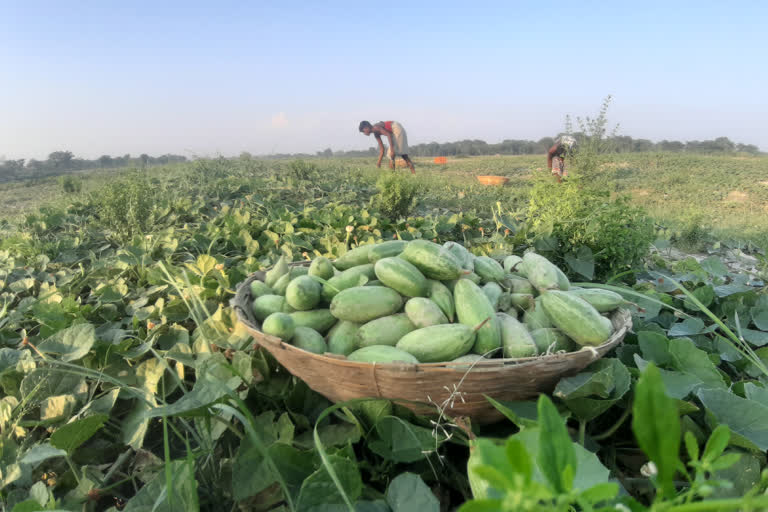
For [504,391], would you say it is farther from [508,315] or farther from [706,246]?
[706,246]

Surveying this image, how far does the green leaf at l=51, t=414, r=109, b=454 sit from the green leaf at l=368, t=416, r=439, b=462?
726 mm

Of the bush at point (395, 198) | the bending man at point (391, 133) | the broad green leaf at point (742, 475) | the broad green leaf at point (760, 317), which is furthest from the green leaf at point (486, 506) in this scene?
the bending man at point (391, 133)

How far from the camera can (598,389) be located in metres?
1.12

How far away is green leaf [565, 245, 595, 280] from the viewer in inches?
100

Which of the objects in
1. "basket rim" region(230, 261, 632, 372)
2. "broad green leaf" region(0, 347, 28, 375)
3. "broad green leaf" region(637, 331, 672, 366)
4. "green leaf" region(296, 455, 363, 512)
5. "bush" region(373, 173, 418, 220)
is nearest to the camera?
"green leaf" region(296, 455, 363, 512)

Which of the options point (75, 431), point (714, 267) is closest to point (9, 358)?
point (75, 431)

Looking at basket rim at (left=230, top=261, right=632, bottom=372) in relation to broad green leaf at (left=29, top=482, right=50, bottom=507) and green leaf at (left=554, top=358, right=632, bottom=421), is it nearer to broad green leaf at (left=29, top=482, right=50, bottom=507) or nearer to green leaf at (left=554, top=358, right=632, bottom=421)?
green leaf at (left=554, top=358, right=632, bottom=421)

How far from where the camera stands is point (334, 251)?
2715mm

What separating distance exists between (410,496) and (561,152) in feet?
16.0

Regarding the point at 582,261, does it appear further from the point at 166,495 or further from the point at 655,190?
the point at 655,190

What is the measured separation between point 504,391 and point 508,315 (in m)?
0.34

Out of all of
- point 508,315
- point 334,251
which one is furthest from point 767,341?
point 334,251

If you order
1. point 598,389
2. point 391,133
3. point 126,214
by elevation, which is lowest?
point 598,389

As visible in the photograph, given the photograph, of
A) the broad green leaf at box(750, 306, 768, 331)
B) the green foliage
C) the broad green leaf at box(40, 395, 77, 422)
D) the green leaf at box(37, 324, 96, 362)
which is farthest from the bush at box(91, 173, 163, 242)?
the broad green leaf at box(750, 306, 768, 331)
